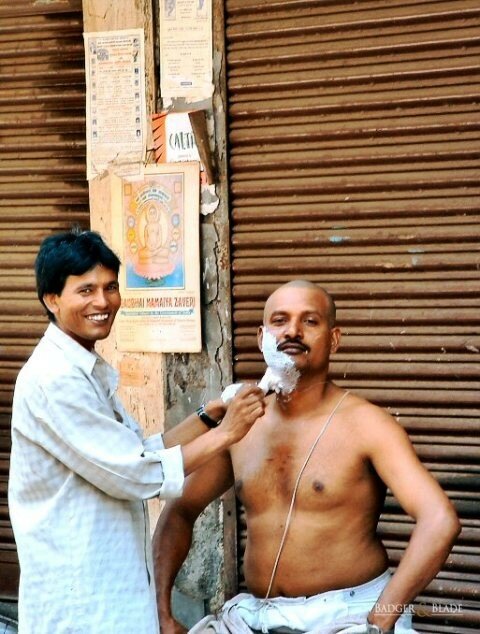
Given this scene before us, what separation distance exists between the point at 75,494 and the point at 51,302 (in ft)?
1.98

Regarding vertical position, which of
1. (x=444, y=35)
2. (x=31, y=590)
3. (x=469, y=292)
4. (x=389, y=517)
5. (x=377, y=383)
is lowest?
(x=389, y=517)

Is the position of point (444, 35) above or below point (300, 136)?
above

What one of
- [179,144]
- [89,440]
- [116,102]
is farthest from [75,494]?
Result: [116,102]

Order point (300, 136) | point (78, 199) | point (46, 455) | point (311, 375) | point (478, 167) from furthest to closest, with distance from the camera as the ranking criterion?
point (78, 199) → point (300, 136) → point (478, 167) → point (311, 375) → point (46, 455)

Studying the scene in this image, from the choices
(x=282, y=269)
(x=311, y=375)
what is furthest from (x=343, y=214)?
(x=311, y=375)

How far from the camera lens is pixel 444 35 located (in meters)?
4.23

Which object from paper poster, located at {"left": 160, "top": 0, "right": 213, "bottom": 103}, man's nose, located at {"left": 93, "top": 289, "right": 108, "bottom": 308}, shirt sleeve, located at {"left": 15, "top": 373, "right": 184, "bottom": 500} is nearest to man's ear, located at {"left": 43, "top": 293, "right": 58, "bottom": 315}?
man's nose, located at {"left": 93, "top": 289, "right": 108, "bottom": 308}

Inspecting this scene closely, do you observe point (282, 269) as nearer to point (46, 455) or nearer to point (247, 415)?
point (247, 415)

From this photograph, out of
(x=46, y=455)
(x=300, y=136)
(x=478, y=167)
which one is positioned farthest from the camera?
(x=300, y=136)

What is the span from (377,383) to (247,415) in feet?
5.06

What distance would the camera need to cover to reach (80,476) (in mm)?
2863

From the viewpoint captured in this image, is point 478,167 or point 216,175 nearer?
point 478,167

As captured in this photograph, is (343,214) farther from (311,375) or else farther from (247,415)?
(247,415)

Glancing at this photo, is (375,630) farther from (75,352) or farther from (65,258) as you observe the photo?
(65,258)
